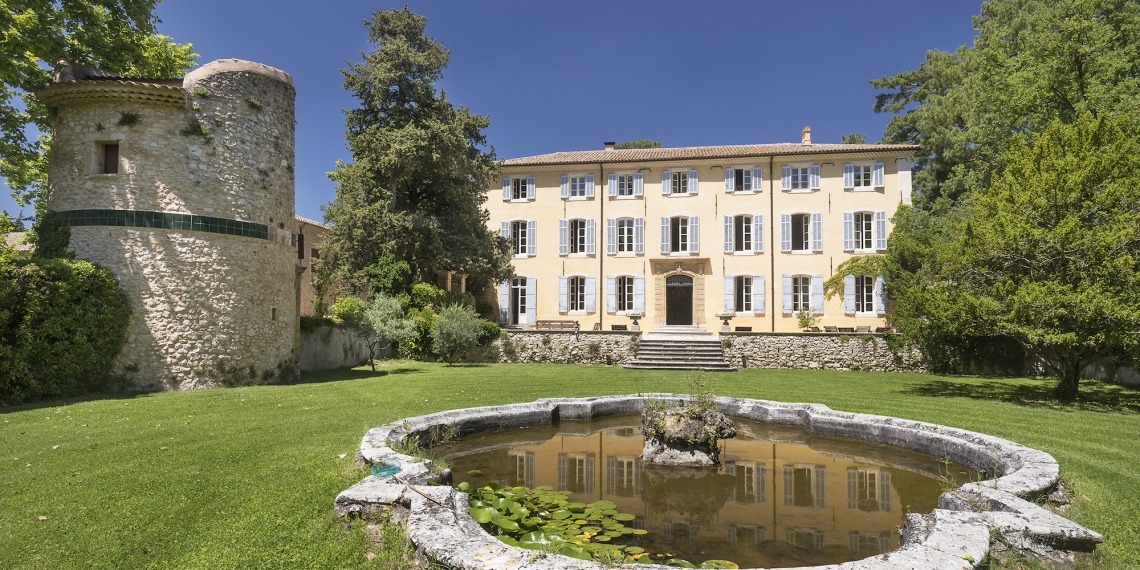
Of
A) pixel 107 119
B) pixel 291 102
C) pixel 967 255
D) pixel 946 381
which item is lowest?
pixel 946 381

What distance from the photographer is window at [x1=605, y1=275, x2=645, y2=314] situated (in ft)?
78.1

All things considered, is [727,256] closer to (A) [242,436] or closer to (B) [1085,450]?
(B) [1085,450]

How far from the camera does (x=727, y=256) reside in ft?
77.4

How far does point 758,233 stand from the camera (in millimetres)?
Answer: 23422

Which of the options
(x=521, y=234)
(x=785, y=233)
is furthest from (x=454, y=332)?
(x=785, y=233)

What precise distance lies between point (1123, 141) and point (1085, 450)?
744 centimetres

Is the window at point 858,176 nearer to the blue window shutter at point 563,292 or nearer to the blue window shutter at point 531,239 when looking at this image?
the blue window shutter at point 563,292

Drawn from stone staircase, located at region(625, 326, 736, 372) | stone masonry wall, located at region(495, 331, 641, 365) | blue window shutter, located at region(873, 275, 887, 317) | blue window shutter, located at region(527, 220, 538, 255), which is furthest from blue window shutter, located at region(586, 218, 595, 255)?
blue window shutter, located at region(873, 275, 887, 317)

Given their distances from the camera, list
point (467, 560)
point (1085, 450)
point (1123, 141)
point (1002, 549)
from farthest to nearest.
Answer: point (1123, 141)
point (1085, 450)
point (1002, 549)
point (467, 560)

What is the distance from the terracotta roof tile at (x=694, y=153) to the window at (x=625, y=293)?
5228 millimetres

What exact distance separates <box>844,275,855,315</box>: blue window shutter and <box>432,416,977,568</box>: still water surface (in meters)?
17.4

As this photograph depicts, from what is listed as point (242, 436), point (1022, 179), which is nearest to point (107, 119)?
point (242, 436)

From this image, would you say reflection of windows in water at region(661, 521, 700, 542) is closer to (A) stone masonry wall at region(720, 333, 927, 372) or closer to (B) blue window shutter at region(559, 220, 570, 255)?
(A) stone masonry wall at region(720, 333, 927, 372)

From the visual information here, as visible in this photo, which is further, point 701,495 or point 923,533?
point 701,495
